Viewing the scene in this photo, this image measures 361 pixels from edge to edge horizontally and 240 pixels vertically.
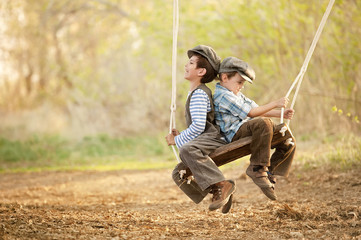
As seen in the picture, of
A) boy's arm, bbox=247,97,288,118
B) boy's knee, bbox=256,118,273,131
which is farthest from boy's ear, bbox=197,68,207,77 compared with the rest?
boy's knee, bbox=256,118,273,131

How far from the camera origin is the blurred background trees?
8.72 metres

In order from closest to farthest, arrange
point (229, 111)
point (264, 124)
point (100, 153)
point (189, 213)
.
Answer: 1. point (264, 124)
2. point (229, 111)
3. point (189, 213)
4. point (100, 153)

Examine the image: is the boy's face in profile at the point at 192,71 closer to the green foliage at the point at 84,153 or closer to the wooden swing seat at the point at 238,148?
the wooden swing seat at the point at 238,148

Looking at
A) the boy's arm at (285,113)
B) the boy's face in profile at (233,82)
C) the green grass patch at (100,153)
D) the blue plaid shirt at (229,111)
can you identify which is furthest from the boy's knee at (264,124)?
the green grass patch at (100,153)

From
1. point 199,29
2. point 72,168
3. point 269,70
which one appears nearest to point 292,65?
point 269,70

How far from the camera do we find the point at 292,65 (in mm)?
9727

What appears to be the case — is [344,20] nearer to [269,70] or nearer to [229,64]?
[269,70]

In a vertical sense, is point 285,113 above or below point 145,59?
below

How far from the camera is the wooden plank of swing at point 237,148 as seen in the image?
3.67m

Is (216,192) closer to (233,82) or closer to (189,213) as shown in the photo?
(233,82)

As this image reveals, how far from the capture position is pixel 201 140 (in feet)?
12.4

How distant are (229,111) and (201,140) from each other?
34 cm

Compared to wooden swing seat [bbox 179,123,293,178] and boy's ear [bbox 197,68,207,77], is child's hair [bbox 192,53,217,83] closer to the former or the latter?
boy's ear [bbox 197,68,207,77]

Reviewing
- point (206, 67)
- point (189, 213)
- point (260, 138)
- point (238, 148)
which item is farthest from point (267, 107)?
point (189, 213)
